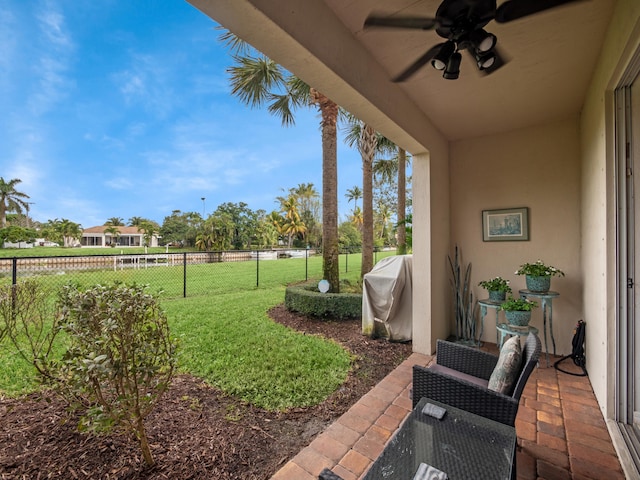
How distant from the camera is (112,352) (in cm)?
140

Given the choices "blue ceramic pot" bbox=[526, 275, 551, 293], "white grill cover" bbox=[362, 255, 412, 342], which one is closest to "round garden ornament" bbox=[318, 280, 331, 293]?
"white grill cover" bbox=[362, 255, 412, 342]

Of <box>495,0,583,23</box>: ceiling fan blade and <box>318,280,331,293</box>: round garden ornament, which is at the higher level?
<box>495,0,583,23</box>: ceiling fan blade

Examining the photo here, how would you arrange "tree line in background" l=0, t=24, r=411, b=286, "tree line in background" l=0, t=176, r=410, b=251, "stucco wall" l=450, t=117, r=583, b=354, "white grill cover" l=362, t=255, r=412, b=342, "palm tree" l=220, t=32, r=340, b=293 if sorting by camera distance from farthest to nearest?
"tree line in background" l=0, t=176, r=410, b=251 → "tree line in background" l=0, t=24, r=411, b=286 → "palm tree" l=220, t=32, r=340, b=293 → "white grill cover" l=362, t=255, r=412, b=342 → "stucco wall" l=450, t=117, r=583, b=354

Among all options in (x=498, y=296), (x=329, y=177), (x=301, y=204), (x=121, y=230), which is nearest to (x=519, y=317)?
(x=498, y=296)

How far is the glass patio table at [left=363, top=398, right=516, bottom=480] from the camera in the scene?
958 mm

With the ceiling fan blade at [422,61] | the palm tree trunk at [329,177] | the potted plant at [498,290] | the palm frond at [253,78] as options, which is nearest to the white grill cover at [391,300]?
the potted plant at [498,290]

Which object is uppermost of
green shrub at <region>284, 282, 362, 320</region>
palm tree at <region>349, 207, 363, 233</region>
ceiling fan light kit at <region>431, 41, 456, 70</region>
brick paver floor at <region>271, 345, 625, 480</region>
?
palm tree at <region>349, 207, 363, 233</region>

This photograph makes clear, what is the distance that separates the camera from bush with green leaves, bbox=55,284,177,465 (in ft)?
4.41

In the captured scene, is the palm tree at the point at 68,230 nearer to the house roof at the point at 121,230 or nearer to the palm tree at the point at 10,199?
the palm tree at the point at 10,199

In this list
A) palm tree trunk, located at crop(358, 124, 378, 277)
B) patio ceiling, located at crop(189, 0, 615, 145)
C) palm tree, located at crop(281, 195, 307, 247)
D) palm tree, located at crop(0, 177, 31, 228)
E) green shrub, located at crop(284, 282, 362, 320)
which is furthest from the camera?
palm tree, located at crop(281, 195, 307, 247)

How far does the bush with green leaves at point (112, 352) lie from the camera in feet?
4.41

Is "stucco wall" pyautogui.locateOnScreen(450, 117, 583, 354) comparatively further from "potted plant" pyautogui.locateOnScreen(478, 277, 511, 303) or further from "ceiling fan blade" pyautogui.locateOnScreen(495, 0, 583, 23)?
"ceiling fan blade" pyautogui.locateOnScreen(495, 0, 583, 23)

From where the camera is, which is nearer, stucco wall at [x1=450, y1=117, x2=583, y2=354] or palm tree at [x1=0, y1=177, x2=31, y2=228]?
stucco wall at [x1=450, y1=117, x2=583, y2=354]

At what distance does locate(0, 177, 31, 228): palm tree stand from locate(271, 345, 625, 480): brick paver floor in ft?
123
